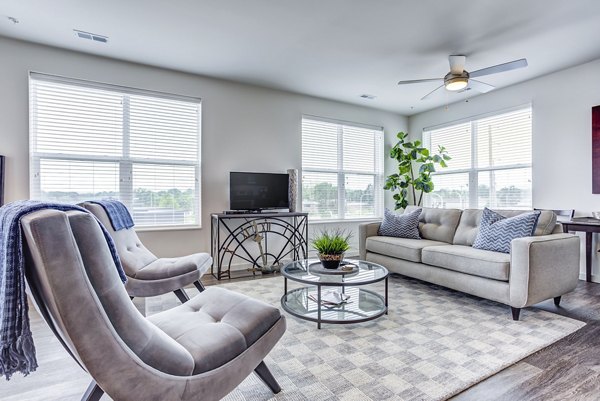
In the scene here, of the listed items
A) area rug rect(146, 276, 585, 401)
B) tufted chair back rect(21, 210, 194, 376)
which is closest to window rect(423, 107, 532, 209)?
area rug rect(146, 276, 585, 401)

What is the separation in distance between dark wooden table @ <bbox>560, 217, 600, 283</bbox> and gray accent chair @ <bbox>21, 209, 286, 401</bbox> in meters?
3.81

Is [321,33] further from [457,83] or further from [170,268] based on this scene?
[170,268]

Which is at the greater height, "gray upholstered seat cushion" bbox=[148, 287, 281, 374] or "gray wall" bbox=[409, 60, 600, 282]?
"gray wall" bbox=[409, 60, 600, 282]

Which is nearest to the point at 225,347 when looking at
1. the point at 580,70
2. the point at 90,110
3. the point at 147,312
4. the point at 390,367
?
the point at 390,367

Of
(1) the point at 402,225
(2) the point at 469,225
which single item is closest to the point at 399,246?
(1) the point at 402,225

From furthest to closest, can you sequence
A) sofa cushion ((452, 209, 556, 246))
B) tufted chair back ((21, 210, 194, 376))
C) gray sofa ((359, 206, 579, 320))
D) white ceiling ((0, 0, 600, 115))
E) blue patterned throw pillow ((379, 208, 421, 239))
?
blue patterned throw pillow ((379, 208, 421, 239)) → sofa cushion ((452, 209, 556, 246)) → white ceiling ((0, 0, 600, 115)) → gray sofa ((359, 206, 579, 320)) → tufted chair back ((21, 210, 194, 376))

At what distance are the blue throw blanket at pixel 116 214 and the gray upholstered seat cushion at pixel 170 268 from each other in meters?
0.41

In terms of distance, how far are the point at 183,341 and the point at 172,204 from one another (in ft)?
10.1

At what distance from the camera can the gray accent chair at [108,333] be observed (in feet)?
2.93

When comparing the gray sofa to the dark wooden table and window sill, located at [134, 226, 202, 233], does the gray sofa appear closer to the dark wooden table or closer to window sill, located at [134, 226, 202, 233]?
the dark wooden table

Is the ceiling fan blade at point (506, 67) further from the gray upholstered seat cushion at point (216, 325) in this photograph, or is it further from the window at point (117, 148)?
the window at point (117, 148)

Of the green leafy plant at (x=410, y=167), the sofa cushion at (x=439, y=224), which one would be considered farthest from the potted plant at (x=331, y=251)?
the green leafy plant at (x=410, y=167)

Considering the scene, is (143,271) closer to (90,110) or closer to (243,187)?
(243,187)

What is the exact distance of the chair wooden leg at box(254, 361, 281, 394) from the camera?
157cm
